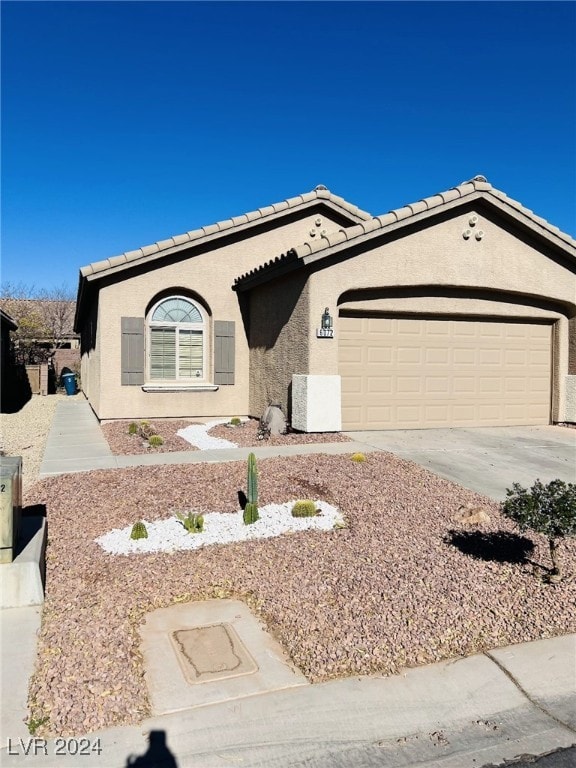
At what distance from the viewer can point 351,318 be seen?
11.7 meters

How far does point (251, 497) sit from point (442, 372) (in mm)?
7133

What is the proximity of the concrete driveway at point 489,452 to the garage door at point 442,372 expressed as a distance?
1.48 ft

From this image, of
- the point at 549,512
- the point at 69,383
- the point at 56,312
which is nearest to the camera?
the point at 549,512

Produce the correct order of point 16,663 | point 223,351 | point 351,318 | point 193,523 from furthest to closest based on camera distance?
point 223,351
point 351,318
point 193,523
point 16,663

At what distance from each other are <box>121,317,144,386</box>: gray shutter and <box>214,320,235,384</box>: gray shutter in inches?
67.5

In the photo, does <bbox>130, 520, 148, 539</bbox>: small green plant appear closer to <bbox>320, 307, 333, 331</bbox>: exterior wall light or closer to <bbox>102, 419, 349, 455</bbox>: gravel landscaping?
<bbox>102, 419, 349, 455</bbox>: gravel landscaping

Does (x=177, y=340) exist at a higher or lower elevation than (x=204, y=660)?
higher

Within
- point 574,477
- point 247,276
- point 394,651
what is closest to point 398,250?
point 247,276

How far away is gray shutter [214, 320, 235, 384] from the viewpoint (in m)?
13.9

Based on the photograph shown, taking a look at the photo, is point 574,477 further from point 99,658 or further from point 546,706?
point 99,658

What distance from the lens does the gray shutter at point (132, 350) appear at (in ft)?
43.0

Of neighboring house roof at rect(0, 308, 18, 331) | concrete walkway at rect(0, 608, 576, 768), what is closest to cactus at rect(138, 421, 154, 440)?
concrete walkway at rect(0, 608, 576, 768)

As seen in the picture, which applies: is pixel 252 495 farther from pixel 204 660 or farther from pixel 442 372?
pixel 442 372

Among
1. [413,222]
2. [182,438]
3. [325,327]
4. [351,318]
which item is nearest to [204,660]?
[182,438]
